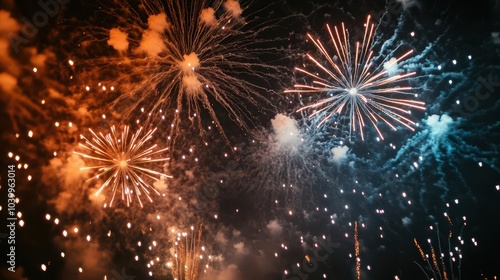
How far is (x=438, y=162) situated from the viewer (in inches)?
676

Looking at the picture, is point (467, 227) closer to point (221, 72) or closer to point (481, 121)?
point (481, 121)

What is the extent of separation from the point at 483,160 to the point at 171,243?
49.6 ft

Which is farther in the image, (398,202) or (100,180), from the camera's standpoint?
(398,202)

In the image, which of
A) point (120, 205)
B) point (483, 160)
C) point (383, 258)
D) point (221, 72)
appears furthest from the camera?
point (383, 258)

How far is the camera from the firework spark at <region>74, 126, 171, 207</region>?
495 inches

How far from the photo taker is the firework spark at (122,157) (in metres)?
12.6

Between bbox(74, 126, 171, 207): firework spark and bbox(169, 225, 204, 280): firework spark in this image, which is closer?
bbox(74, 126, 171, 207): firework spark

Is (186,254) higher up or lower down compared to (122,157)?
lower down

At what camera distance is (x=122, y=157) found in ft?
42.7

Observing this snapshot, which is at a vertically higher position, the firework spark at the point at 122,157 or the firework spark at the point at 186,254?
the firework spark at the point at 122,157

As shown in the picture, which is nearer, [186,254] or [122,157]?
[122,157]

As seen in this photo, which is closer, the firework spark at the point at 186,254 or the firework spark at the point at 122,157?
the firework spark at the point at 122,157

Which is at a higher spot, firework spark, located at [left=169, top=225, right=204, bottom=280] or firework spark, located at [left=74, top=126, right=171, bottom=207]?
firework spark, located at [left=74, top=126, right=171, bottom=207]

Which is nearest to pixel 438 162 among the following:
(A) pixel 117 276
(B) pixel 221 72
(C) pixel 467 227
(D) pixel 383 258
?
(C) pixel 467 227
